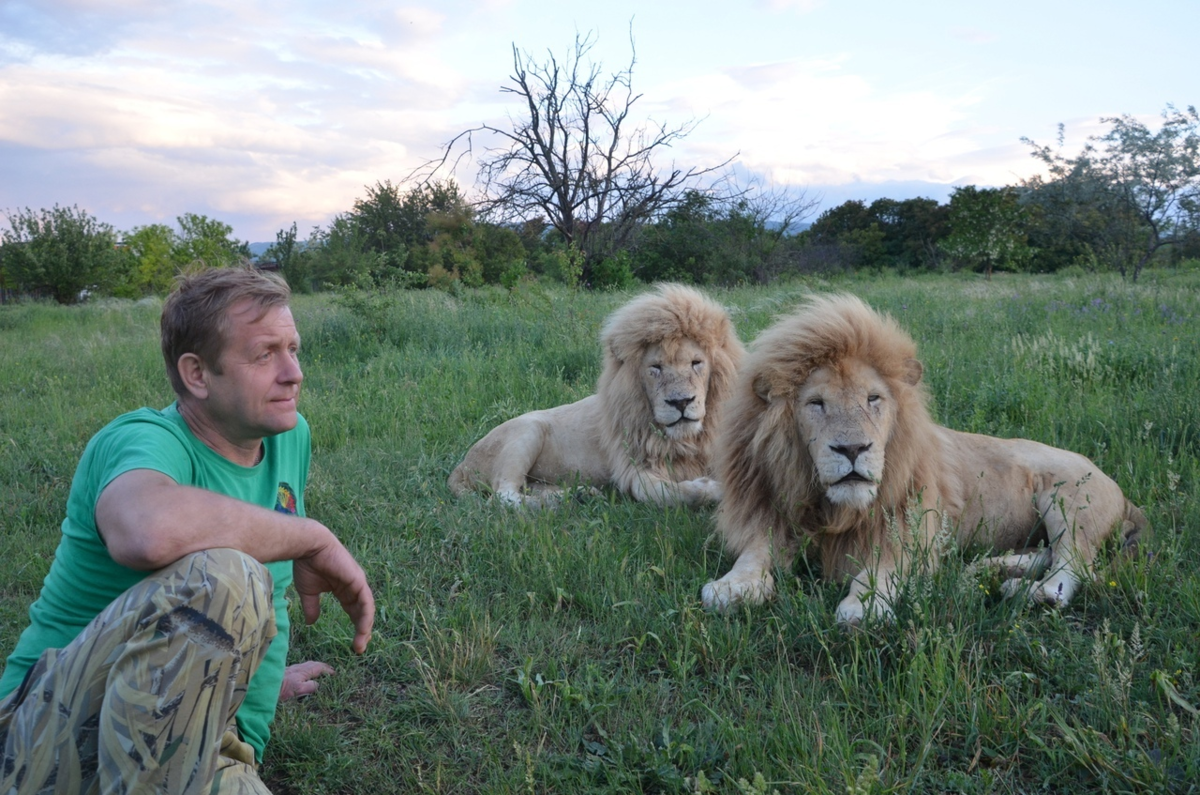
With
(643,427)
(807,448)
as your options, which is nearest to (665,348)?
(643,427)

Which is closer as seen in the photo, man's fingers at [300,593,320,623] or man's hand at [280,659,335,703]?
man's fingers at [300,593,320,623]

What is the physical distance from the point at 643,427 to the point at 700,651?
2.62m

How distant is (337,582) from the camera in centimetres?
245

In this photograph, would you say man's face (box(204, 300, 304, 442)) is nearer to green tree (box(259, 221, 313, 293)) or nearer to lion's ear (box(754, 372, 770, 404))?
lion's ear (box(754, 372, 770, 404))

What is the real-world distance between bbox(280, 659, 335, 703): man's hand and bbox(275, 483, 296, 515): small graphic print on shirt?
2.25ft

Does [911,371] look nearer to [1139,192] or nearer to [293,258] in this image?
[1139,192]

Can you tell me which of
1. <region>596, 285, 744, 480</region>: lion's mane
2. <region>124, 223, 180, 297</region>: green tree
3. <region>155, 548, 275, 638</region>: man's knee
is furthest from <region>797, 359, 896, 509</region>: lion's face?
<region>124, 223, 180, 297</region>: green tree

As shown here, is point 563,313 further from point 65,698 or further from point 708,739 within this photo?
point 65,698

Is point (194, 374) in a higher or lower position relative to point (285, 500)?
higher

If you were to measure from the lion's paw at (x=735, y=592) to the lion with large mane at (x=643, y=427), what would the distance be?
1.40 metres

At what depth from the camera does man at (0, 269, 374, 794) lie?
1.94 meters

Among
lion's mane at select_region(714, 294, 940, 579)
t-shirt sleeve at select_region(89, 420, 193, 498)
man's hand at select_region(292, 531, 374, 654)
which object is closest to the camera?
t-shirt sleeve at select_region(89, 420, 193, 498)

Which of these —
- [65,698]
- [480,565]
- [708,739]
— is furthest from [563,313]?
[65,698]

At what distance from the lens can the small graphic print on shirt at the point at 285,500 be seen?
2871 millimetres
